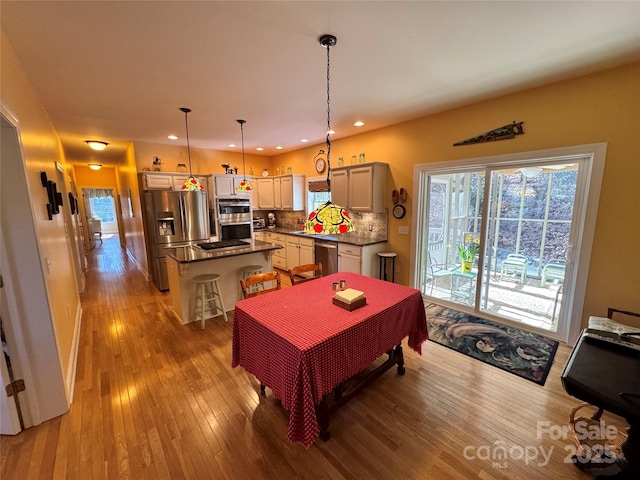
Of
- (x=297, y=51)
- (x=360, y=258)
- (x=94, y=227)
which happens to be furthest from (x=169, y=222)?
Result: (x=94, y=227)

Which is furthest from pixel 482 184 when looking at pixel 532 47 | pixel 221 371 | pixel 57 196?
pixel 57 196

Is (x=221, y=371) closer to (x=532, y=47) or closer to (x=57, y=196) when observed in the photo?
(x=57, y=196)

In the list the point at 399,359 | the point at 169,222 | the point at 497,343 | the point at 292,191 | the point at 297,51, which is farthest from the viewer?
the point at 292,191

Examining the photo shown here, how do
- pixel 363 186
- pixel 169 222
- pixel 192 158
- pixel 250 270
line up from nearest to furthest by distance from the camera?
pixel 250 270
pixel 363 186
pixel 169 222
pixel 192 158

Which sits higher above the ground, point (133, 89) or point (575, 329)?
point (133, 89)

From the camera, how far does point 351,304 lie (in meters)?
1.88

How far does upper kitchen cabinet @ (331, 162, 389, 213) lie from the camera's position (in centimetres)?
411

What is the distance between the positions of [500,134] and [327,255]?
3.07 meters

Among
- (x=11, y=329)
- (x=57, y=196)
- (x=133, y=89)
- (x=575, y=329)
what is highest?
(x=133, y=89)

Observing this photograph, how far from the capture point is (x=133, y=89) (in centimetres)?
262

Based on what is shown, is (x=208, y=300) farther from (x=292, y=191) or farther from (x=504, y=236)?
(x=504, y=236)

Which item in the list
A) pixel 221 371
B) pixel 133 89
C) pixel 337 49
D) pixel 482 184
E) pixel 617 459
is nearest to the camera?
pixel 617 459

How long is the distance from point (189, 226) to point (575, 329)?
5.65 m

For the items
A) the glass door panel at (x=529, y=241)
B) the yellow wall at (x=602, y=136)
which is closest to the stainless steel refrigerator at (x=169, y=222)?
the yellow wall at (x=602, y=136)
